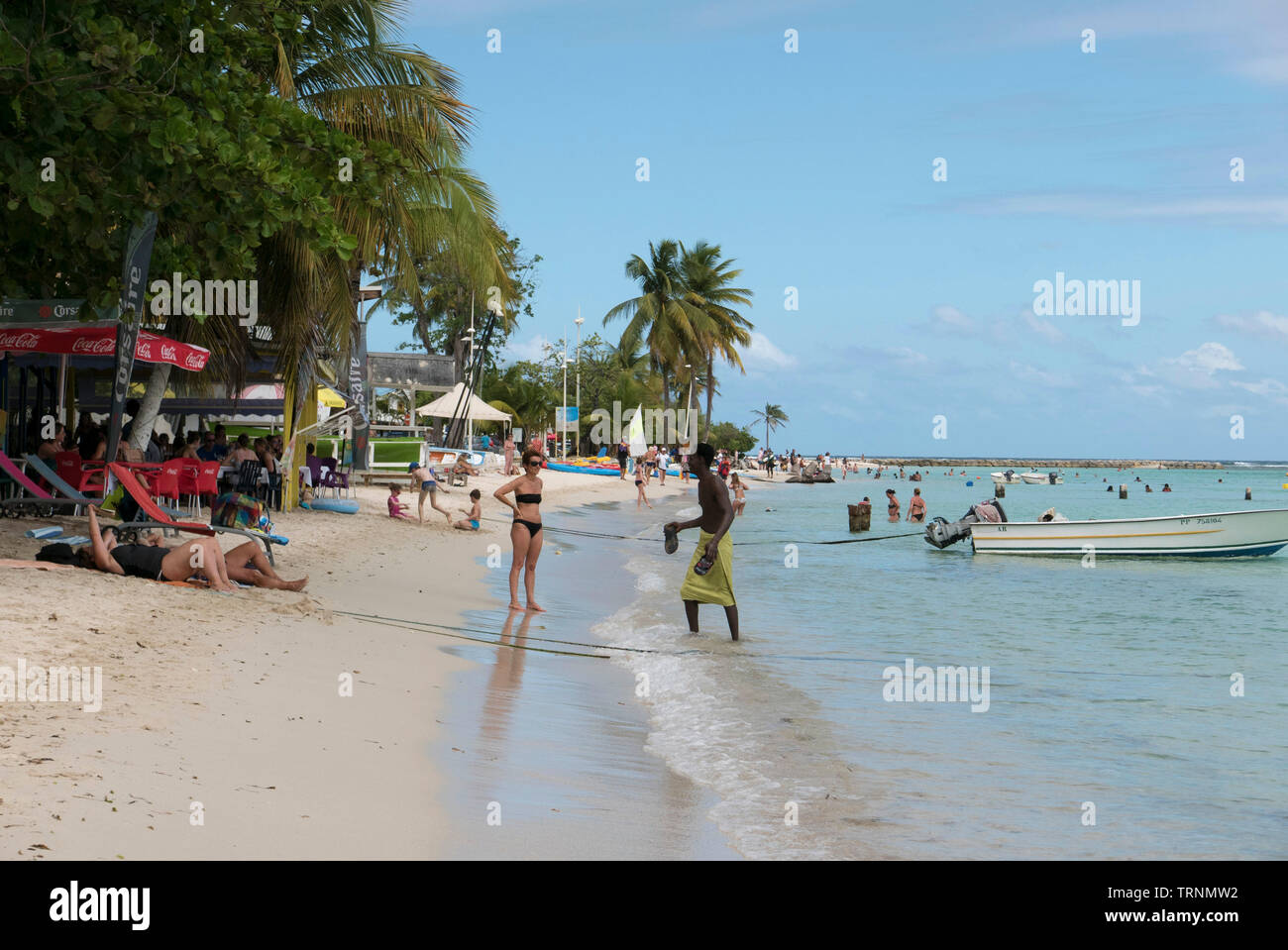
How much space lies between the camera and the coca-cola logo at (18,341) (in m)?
12.1

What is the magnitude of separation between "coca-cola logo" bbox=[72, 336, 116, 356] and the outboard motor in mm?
17094

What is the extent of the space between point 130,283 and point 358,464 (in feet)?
61.5

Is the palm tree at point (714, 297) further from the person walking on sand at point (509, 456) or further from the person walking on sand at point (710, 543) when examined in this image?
the person walking on sand at point (710, 543)

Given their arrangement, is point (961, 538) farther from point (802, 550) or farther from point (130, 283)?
point (130, 283)

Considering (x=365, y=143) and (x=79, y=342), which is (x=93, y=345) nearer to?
(x=79, y=342)

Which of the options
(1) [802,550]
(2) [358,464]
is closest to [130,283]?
(1) [802,550]

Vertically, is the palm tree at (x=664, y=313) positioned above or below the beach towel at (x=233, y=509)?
above

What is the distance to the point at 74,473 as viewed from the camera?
45.6ft

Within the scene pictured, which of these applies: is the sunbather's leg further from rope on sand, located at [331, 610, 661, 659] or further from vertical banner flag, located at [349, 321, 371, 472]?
vertical banner flag, located at [349, 321, 371, 472]

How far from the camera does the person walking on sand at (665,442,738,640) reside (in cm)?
1026
